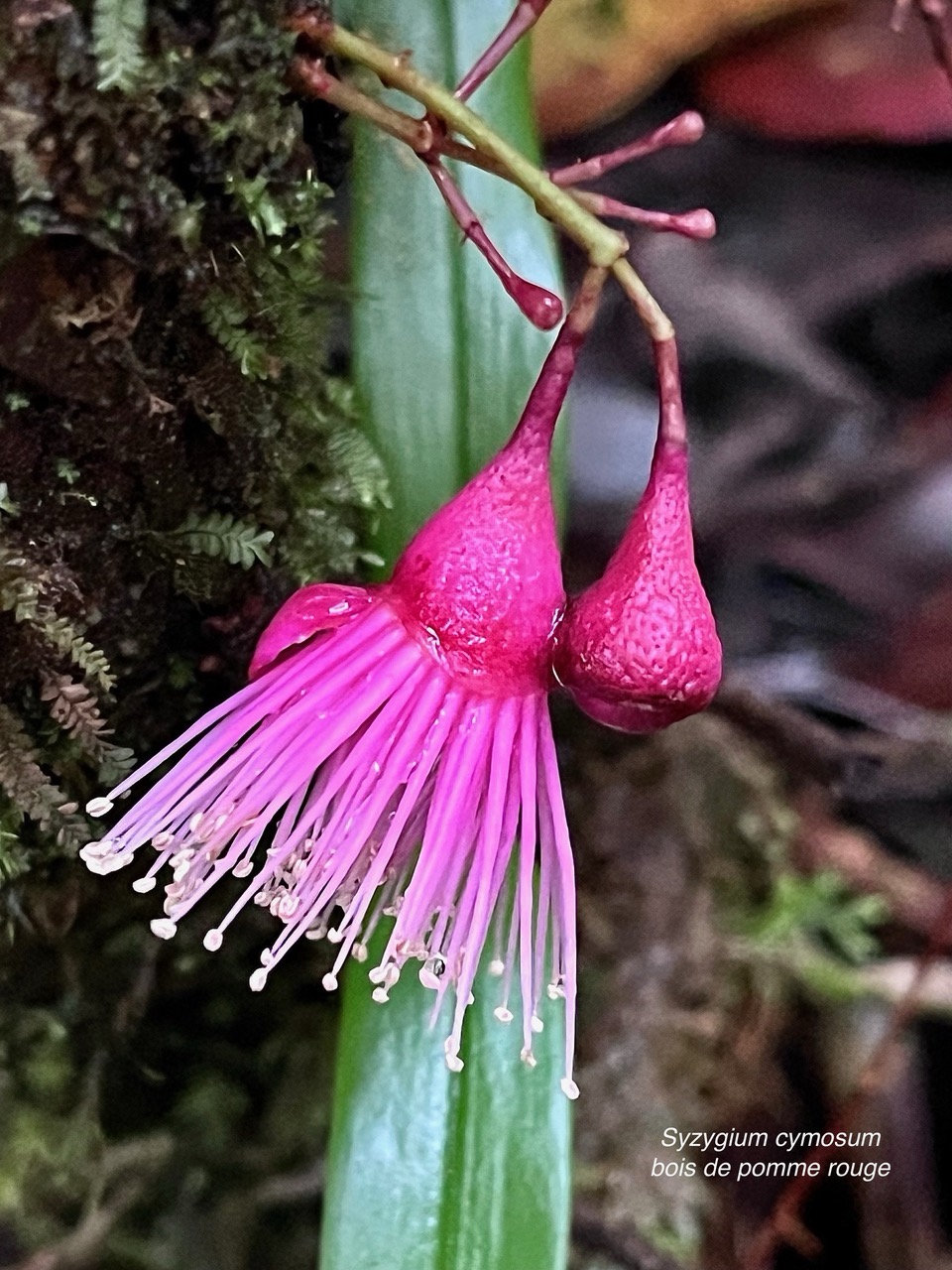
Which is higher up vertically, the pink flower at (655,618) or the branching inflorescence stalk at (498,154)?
the branching inflorescence stalk at (498,154)

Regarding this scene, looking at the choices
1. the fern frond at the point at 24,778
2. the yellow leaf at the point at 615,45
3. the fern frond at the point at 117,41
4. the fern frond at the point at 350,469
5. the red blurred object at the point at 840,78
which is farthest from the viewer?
the red blurred object at the point at 840,78

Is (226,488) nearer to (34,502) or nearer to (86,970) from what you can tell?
(34,502)

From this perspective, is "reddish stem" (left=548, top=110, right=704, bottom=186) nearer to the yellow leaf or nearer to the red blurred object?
the yellow leaf

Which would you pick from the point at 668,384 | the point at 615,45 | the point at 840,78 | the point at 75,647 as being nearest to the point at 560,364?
the point at 668,384

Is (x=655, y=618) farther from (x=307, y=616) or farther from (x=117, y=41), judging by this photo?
(x=117, y=41)

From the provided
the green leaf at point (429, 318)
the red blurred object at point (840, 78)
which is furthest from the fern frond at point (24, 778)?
the red blurred object at point (840, 78)

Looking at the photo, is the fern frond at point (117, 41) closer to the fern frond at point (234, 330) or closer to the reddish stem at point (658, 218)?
the fern frond at point (234, 330)
